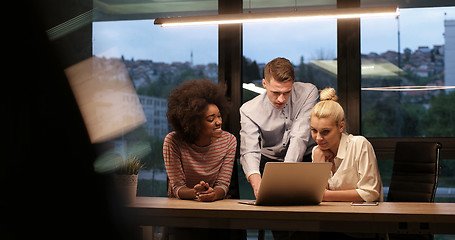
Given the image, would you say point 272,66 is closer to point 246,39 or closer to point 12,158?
point 246,39

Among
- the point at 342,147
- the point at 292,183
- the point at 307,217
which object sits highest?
the point at 342,147

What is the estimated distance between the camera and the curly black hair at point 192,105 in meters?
3.25

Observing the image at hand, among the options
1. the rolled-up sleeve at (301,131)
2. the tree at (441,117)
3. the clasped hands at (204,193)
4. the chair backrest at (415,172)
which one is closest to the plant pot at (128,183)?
the clasped hands at (204,193)

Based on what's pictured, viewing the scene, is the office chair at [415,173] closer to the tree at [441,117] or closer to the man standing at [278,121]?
the man standing at [278,121]

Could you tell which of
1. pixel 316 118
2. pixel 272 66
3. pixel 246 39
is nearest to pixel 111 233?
pixel 316 118

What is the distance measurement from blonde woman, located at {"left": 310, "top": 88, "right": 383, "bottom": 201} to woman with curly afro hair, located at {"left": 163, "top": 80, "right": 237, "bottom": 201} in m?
0.60

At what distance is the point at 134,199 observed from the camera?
2.77m

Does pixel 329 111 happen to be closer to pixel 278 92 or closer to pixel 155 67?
pixel 278 92

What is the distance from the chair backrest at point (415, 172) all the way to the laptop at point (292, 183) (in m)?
1.05

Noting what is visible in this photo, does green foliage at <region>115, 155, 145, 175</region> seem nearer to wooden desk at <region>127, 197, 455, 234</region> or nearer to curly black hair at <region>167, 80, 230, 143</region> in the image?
wooden desk at <region>127, 197, 455, 234</region>

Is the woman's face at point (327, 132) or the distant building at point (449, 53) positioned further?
the distant building at point (449, 53)

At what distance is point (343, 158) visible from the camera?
10.3 feet

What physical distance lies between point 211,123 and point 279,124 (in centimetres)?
97

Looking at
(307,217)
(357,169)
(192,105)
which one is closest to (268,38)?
(192,105)
